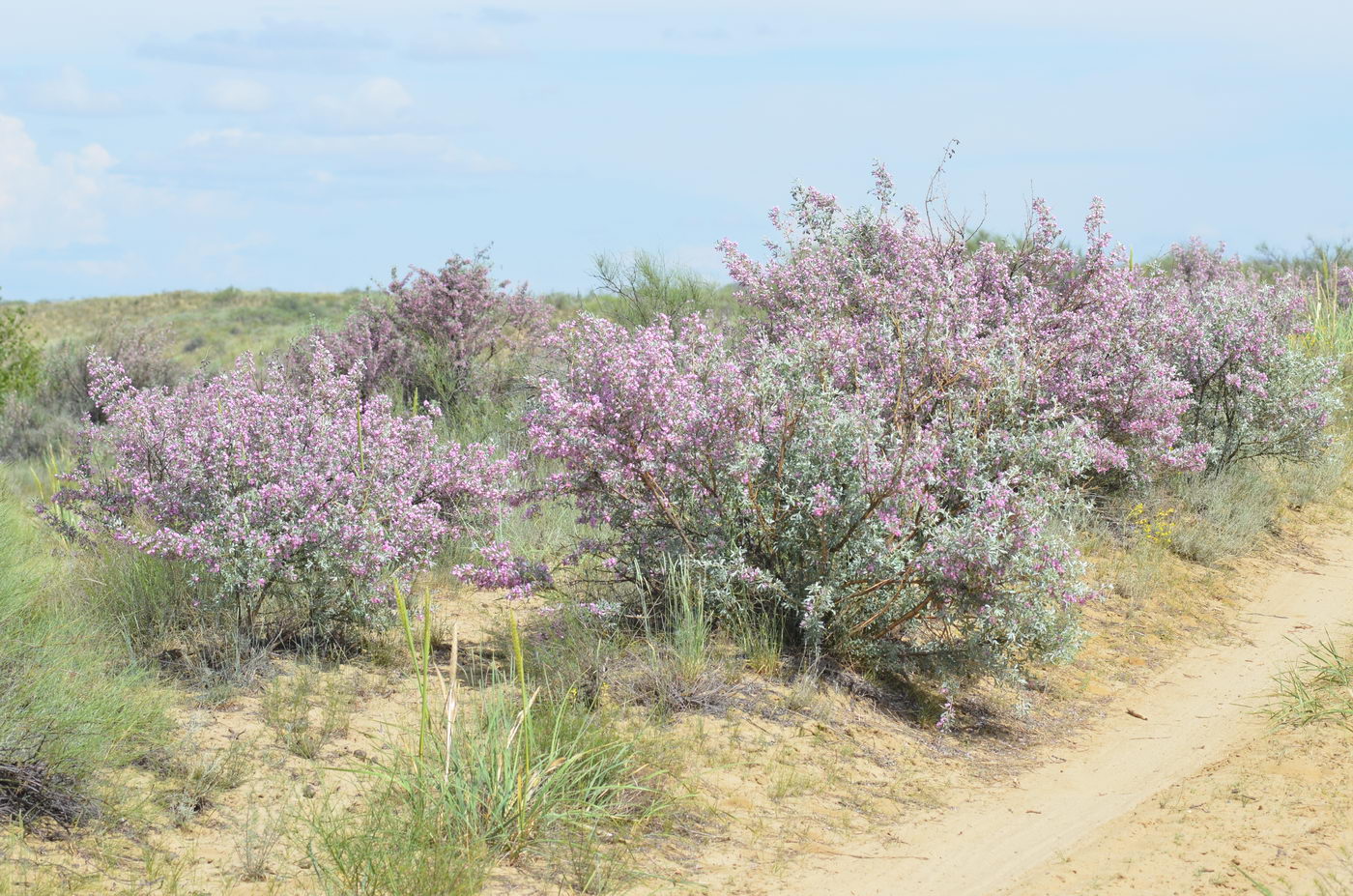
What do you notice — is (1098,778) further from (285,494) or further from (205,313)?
(205,313)

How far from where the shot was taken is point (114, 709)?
5523 millimetres

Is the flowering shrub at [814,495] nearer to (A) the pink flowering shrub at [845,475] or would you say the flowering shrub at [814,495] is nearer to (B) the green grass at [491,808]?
(A) the pink flowering shrub at [845,475]

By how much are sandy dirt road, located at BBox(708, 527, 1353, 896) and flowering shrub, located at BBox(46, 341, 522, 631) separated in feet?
9.11

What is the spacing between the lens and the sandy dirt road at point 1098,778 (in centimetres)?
530

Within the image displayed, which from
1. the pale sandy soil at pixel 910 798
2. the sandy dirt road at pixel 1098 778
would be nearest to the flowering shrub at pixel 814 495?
the pale sandy soil at pixel 910 798

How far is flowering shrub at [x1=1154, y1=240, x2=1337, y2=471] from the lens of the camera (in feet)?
38.2

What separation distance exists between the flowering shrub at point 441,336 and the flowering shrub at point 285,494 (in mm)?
7561

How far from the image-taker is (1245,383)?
38.1ft

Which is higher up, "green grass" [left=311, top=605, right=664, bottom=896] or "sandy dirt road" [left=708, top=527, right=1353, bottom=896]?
"green grass" [left=311, top=605, right=664, bottom=896]

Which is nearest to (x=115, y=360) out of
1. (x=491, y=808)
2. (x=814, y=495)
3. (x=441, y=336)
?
(x=441, y=336)

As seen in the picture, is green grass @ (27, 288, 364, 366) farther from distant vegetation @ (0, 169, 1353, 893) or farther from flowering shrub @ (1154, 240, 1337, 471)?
distant vegetation @ (0, 169, 1353, 893)

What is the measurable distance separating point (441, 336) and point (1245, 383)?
9561 millimetres

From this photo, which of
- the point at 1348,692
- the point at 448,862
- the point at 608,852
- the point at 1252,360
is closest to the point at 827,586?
the point at 608,852

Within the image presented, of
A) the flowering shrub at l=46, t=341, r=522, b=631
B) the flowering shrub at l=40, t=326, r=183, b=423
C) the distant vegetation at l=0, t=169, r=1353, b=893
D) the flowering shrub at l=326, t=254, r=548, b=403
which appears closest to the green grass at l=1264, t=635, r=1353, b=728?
the distant vegetation at l=0, t=169, r=1353, b=893
